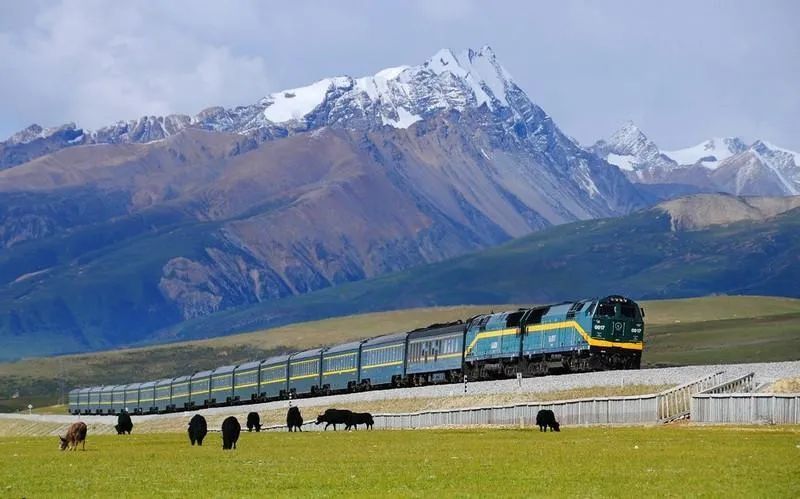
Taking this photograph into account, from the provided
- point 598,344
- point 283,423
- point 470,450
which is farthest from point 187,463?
point 283,423

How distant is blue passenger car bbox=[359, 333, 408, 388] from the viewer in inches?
4247

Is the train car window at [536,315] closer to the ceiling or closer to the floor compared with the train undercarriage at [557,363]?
closer to the ceiling

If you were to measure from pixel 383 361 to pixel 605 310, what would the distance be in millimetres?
28112

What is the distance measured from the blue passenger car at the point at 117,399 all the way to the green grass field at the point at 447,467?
104 meters

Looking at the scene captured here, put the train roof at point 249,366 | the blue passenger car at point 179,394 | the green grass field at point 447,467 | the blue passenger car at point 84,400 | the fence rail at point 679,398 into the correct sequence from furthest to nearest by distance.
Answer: the blue passenger car at point 84,400 < the blue passenger car at point 179,394 < the train roof at point 249,366 < the fence rail at point 679,398 < the green grass field at point 447,467

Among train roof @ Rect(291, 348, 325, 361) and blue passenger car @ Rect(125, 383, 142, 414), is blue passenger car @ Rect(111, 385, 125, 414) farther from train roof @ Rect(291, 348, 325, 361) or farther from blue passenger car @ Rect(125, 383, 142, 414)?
train roof @ Rect(291, 348, 325, 361)

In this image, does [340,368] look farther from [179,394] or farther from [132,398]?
[132,398]

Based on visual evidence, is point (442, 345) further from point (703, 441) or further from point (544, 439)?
point (703, 441)

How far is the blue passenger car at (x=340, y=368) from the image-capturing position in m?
115

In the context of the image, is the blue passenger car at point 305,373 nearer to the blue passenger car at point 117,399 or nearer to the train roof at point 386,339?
the train roof at point 386,339

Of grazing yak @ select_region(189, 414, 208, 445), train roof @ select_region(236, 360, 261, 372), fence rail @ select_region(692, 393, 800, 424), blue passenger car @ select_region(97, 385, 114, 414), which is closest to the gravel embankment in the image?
fence rail @ select_region(692, 393, 800, 424)

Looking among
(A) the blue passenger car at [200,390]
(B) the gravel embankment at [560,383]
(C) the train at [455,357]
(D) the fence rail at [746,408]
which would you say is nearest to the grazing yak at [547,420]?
(D) the fence rail at [746,408]

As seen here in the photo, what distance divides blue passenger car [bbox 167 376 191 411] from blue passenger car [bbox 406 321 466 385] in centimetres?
4502

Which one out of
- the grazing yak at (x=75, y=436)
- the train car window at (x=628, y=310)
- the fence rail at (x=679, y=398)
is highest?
the train car window at (x=628, y=310)
